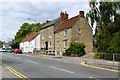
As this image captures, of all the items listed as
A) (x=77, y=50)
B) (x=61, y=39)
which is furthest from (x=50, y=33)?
(x=77, y=50)

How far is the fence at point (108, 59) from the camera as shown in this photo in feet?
45.1

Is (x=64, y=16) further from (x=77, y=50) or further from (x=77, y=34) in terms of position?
(x=77, y=50)

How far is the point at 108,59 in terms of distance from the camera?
15.1m

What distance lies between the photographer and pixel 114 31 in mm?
21062

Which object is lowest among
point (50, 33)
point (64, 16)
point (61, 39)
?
point (61, 39)

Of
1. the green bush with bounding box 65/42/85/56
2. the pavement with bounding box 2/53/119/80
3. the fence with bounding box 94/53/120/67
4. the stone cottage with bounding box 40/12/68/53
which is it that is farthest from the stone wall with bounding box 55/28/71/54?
the pavement with bounding box 2/53/119/80

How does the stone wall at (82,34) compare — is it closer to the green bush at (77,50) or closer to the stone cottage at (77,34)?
the stone cottage at (77,34)

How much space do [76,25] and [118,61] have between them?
67.1ft

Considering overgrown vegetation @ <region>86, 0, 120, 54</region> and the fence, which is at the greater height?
overgrown vegetation @ <region>86, 0, 120, 54</region>

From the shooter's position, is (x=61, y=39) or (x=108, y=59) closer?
(x=108, y=59)

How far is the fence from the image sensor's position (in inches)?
→ 541

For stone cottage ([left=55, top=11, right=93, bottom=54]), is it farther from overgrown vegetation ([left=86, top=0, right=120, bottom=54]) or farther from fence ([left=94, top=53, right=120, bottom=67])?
fence ([left=94, top=53, right=120, bottom=67])

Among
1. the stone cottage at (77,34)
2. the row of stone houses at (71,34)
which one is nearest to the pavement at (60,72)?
the stone cottage at (77,34)

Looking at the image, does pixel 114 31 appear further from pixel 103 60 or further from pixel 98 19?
pixel 103 60
